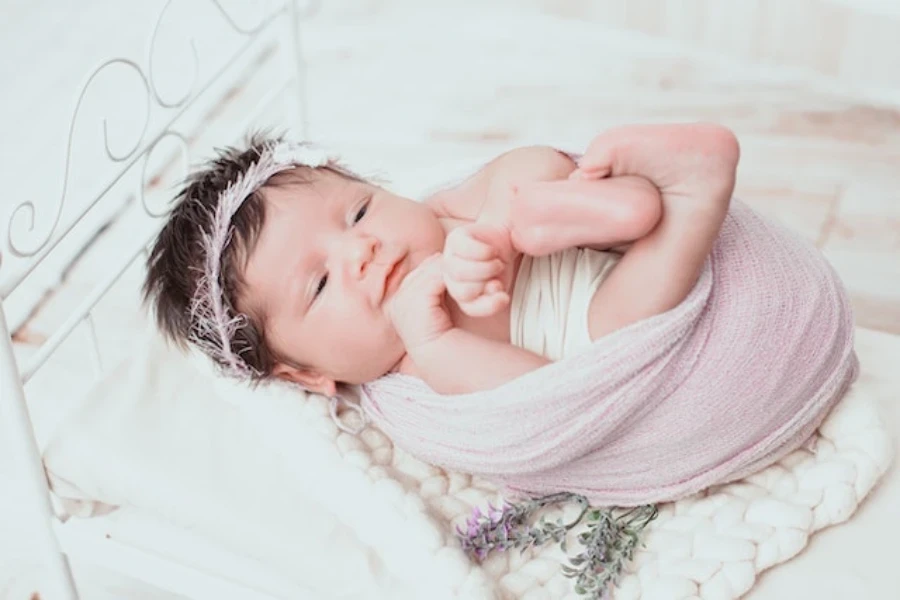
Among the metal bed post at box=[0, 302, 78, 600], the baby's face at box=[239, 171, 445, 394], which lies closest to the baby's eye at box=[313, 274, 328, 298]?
the baby's face at box=[239, 171, 445, 394]

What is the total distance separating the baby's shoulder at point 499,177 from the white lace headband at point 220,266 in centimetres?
16

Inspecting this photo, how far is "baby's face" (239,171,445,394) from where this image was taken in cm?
130

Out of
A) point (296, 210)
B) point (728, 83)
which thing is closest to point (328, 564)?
point (296, 210)

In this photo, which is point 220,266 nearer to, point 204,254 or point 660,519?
point 204,254

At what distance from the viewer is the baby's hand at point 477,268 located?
1146 millimetres

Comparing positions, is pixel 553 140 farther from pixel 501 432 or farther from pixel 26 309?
pixel 501 432

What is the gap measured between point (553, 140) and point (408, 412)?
120cm

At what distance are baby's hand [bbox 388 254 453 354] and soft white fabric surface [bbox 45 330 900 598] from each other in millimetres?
177

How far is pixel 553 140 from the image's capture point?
2.42 metres

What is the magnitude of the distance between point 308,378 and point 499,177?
0.31 m

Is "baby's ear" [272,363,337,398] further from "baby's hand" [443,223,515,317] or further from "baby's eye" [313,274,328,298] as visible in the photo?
"baby's hand" [443,223,515,317]

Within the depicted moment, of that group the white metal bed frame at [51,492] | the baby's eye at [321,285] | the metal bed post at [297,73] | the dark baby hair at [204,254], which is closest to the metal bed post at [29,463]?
the white metal bed frame at [51,492]

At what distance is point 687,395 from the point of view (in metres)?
1.20

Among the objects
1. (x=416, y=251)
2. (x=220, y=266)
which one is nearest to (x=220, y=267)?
(x=220, y=266)
